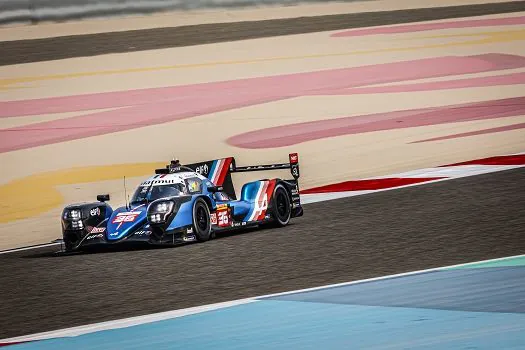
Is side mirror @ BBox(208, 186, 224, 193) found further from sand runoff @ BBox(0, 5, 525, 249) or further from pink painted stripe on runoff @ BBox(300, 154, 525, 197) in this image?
pink painted stripe on runoff @ BBox(300, 154, 525, 197)

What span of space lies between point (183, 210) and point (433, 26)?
16.9 metres

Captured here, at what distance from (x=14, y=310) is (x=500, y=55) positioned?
17.0 metres

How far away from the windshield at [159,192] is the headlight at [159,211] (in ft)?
1.38

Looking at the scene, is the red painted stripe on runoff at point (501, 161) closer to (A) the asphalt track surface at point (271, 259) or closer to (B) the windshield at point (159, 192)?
(A) the asphalt track surface at point (271, 259)

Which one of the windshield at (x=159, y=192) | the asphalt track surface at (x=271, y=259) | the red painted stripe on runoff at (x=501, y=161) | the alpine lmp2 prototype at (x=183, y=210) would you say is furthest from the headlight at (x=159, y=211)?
the red painted stripe on runoff at (x=501, y=161)

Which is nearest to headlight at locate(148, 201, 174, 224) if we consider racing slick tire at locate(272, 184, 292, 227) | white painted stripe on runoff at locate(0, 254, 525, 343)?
racing slick tire at locate(272, 184, 292, 227)

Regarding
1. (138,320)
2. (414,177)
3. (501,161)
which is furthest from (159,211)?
(501,161)

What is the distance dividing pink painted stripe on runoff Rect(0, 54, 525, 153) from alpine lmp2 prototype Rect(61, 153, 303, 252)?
6.81m

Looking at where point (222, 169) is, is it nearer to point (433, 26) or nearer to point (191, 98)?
point (191, 98)

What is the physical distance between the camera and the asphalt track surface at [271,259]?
774cm

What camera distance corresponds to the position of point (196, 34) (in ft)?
85.0

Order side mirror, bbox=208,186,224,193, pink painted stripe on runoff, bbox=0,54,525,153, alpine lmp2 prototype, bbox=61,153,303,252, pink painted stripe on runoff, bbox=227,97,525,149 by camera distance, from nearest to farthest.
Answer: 1. alpine lmp2 prototype, bbox=61,153,303,252
2. side mirror, bbox=208,186,224,193
3. pink painted stripe on runoff, bbox=227,97,525,149
4. pink painted stripe on runoff, bbox=0,54,525,153

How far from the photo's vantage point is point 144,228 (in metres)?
10.4

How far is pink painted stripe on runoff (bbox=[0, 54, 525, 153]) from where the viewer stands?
1852cm
